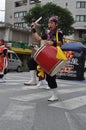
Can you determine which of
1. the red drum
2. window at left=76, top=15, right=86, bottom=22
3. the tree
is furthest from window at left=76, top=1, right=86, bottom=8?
the red drum

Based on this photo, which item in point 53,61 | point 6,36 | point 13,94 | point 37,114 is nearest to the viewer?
point 37,114

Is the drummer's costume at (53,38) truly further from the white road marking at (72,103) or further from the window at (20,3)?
the window at (20,3)

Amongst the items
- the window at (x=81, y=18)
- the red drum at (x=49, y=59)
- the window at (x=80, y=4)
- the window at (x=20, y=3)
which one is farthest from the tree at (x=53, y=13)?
the red drum at (x=49, y=59)

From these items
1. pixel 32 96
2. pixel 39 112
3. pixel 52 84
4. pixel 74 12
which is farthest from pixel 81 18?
pixel 39 112

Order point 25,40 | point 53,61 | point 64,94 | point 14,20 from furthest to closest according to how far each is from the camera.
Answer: point 14,20 → point 25,40 → point 64,94 → point 53,61

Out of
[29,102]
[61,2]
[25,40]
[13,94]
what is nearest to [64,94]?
[13,94]

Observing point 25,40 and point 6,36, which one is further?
point 25,40

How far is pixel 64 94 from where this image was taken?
408 inches

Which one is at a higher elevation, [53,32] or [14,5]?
[14,5]

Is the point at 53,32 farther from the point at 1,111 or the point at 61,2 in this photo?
the point at 61,2

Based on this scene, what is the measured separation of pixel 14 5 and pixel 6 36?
4338 cm

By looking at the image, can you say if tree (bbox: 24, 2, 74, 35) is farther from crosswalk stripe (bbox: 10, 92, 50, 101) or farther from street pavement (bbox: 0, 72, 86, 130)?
street pavement (bbox: 0, 72, 86, 130)

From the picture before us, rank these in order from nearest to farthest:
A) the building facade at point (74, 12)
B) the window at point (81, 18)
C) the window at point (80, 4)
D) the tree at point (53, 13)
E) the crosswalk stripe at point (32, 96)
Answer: the crosswalk stripe at point (32, 96) < the tree at point (53, 13) < the window at point (81, 18) < the building facade at point (74, 12) < the window at point (80, 4)

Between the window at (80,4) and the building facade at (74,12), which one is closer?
the building facade at (74,12)
